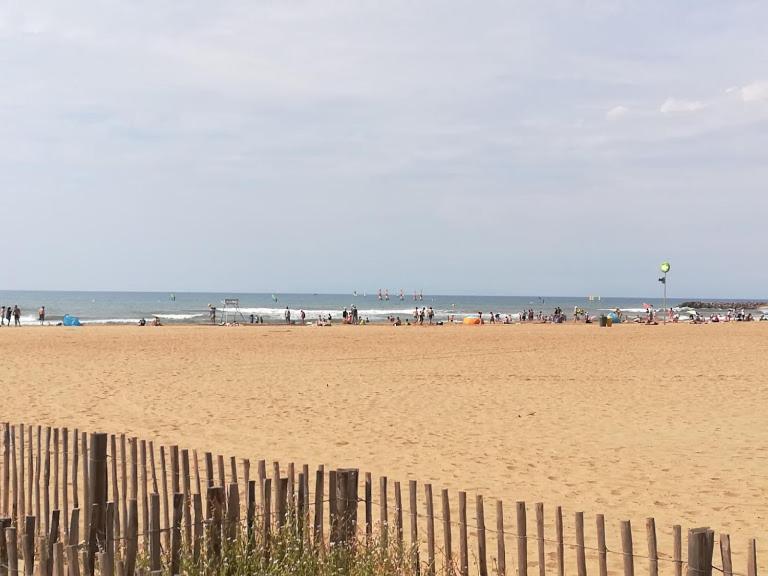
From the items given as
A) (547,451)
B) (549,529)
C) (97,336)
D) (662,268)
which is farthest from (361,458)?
(662,268)

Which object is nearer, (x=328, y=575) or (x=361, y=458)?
(x=328, y=575)

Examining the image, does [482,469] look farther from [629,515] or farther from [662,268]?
[662,268]

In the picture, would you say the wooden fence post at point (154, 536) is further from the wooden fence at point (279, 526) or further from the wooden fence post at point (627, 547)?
the wooden fence post at point (627, 547)

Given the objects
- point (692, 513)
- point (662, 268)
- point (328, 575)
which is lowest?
point (692, 513)

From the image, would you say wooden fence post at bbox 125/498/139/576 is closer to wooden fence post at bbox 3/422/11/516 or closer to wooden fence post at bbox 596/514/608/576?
wooden fence post at bbox 596/514/608/576

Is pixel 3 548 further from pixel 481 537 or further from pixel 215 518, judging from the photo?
pixel 481 537

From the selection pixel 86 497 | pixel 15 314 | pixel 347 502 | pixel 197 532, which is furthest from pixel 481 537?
pixel 15 314

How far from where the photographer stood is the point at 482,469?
882 centimetres

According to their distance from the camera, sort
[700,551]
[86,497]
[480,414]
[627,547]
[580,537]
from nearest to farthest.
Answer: [700,551] → [627,547] → [580,537] → [86,497] → [480,414]

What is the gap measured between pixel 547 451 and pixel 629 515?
272cm

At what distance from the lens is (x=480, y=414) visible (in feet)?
41.7

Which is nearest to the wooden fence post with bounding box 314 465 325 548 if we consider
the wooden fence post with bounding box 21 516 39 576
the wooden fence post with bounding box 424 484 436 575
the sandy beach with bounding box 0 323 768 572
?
the wooden fence post with bounding box 424 484 436 575

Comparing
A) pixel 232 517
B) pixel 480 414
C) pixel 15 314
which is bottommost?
pixel 480 414

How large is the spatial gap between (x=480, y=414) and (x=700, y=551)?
29.9 feet
